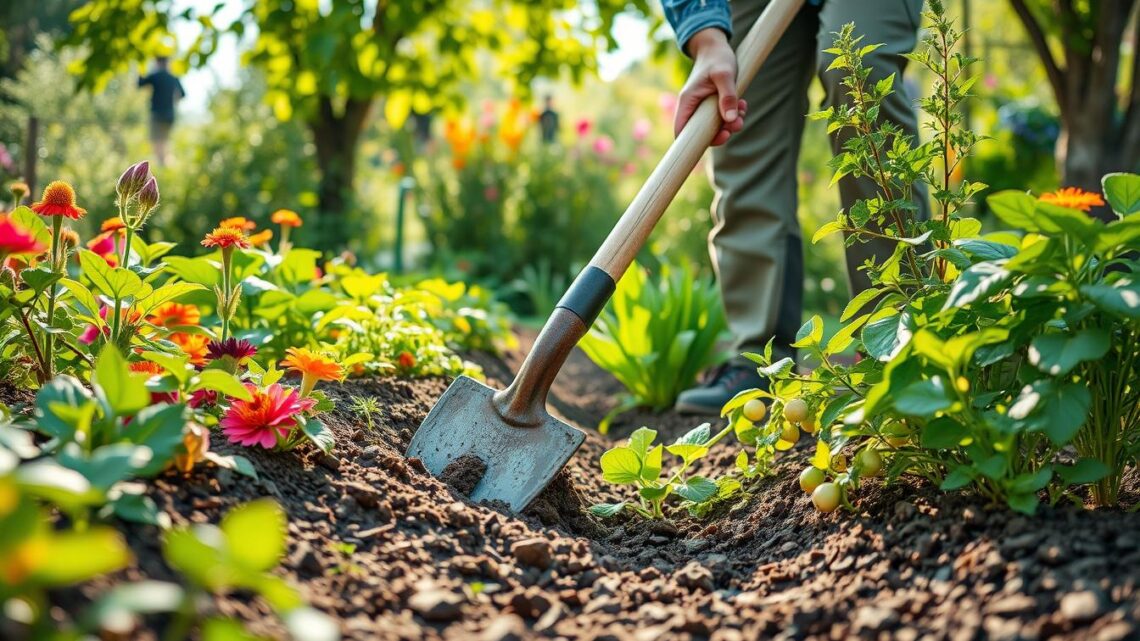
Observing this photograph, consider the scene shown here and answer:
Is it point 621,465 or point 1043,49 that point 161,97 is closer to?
point 621,465

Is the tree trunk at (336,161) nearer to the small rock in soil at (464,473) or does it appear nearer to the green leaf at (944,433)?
the small rock in soil at (464,473)

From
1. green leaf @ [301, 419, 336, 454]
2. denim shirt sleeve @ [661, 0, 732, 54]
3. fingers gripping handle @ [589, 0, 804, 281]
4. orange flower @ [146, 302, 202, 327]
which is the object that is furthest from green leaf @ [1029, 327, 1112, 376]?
orange flower @ [146, 302, 202, 327]

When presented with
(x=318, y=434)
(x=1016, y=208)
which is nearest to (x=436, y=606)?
(x=318, y=434)

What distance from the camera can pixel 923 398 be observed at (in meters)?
1.21

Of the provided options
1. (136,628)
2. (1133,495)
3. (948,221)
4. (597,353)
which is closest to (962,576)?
(1133,495)

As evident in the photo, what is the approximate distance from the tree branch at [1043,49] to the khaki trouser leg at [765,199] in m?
2.64

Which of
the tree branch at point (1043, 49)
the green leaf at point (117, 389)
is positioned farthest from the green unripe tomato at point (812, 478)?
the tree branch at point (1043, 49)

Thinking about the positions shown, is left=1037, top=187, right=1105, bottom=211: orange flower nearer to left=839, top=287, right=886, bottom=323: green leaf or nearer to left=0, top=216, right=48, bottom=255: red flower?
left=839, top=287, right=886, bottom=323: green leaf

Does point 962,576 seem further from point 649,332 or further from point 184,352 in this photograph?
point 649,332

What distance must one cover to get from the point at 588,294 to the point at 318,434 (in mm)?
662

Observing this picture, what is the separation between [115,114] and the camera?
8984 mm

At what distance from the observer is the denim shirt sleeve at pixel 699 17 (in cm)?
223

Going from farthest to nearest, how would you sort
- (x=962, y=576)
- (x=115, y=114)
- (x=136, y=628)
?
1. (x=115, y=114)
2. (x=962, y=576)
3. (x=136, y=628)

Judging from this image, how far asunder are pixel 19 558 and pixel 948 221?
1496 millimetres
